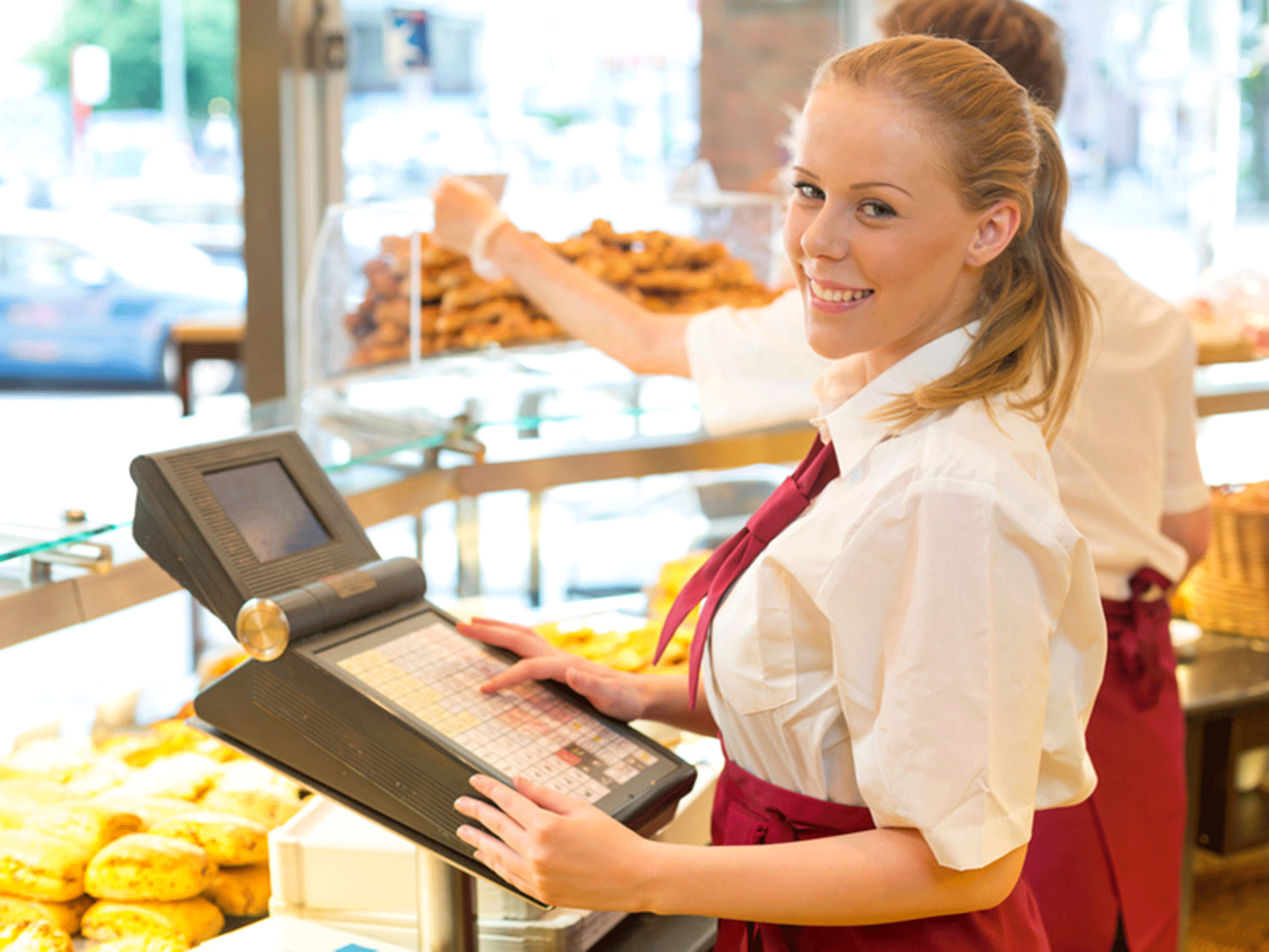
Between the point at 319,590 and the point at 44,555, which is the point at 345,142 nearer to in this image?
the point at 44,555

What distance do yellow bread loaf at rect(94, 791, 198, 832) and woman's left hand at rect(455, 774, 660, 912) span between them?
0.59 m

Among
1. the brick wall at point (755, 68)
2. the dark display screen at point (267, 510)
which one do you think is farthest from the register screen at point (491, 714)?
the brick wall at point (755, 68)

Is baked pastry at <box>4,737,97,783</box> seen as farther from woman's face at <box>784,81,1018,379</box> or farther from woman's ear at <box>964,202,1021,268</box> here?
woman's ear at <box>964,202,1021,268</box>

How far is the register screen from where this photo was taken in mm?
1084

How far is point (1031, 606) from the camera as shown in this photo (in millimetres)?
990

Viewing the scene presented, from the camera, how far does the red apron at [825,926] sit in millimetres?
1133

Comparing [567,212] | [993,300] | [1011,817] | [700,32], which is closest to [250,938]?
[1011,817]

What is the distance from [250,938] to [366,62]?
2.64 metres

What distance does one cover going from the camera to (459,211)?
2.16 metres

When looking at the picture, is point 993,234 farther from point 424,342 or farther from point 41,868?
point 424,342

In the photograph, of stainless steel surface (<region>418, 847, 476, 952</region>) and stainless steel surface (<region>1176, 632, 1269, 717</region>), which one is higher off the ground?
stainless steel surface (<region>418, 847, 476, 952</region>)

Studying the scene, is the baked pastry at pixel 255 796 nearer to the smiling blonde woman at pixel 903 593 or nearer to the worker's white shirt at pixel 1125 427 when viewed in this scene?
the smiling blonde woman at pixel 903 593

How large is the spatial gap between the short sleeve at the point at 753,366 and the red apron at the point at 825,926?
920 millimetres

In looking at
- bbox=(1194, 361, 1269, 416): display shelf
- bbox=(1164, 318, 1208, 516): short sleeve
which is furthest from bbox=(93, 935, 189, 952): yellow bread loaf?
bbox=(1194, 361, 1269, 416): display shelf
